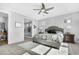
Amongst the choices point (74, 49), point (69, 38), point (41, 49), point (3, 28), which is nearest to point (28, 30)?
point (41, 49)

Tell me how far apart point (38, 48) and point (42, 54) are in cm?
19

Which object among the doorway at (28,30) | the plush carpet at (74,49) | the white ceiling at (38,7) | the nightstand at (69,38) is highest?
the white ceiling at (38,7)

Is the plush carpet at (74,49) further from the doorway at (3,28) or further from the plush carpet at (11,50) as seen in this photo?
the doorway at (3,28)

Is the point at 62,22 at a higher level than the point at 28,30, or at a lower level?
higher

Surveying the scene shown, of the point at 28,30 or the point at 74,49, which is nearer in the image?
the point at 74,49

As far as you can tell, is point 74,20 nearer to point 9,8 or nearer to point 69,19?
point 69,19

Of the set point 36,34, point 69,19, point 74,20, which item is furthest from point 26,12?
point 74,20

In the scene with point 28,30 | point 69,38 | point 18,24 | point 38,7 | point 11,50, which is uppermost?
point 38,7

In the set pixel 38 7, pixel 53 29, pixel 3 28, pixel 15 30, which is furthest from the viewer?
pixel 3 28

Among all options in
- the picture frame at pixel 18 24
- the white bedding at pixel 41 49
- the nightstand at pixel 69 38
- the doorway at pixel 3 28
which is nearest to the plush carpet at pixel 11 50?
the doorway at pixel 3 28

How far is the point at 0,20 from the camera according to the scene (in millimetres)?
2004

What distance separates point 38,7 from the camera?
1860 millimetres

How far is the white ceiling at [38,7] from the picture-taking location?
185cm

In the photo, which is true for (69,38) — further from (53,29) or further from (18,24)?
(18,24)
